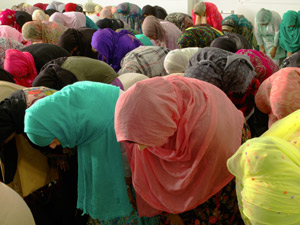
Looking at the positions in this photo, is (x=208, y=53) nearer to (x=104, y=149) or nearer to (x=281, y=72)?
(x=281, y=72)

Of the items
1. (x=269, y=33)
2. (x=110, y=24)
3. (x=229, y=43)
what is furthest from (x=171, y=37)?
(x=229, y=43)

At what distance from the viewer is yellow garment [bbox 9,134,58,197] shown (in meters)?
1.47

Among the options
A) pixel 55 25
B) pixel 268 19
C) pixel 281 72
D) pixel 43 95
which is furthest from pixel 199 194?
pixel 268 19

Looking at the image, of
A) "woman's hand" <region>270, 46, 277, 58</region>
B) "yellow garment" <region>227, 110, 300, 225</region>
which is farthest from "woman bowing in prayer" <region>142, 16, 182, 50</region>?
"yellow garment" <region>227, 110, 300, 225</region>

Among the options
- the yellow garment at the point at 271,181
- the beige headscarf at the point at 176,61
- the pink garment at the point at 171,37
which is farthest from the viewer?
the pink garment at the point at 171,37

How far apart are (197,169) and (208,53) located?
820mm

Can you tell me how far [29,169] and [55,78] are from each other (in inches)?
20.7

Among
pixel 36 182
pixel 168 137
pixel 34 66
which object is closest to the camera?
pixel 168 137

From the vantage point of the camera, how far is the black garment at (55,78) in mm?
1744

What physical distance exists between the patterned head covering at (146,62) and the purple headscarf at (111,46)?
352 millimetres

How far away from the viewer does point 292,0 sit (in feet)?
14.6

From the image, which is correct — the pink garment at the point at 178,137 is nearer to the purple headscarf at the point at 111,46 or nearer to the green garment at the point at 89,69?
the green garment at the point at 89,69

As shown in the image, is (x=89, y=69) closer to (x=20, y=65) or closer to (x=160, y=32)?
(x=20, y=65)

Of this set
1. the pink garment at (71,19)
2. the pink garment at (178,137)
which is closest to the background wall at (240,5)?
the pink garment at (71,19)
